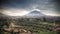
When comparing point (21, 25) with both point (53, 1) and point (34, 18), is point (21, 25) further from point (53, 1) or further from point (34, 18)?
point (53, 1)

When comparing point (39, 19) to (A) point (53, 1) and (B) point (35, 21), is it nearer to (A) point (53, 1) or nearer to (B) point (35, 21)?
(B) point (35, 21)

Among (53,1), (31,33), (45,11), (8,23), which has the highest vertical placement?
(53,1)

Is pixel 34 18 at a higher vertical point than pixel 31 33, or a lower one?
higher

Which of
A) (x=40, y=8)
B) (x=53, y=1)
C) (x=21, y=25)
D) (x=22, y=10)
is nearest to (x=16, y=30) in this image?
(x=21, y=25)

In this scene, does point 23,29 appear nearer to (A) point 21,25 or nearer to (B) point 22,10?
(A) point 21,25

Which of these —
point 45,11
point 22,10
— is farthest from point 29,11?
point 45,11

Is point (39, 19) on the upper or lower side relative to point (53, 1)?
lower

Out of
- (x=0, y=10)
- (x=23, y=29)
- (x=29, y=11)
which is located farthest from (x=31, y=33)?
(x=0, y=10)
